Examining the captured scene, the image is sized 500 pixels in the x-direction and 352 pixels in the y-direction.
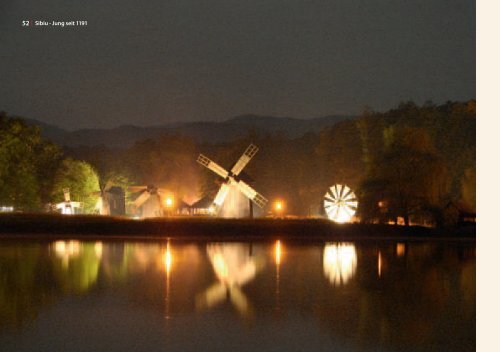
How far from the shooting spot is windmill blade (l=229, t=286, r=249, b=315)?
17.5 metres

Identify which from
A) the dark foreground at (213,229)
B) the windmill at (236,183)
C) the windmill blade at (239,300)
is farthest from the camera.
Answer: the windmill at (236,183)

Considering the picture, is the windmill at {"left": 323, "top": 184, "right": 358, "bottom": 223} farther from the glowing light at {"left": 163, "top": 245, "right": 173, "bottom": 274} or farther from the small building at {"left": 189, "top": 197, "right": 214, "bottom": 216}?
the glowing light at {"left": 163, "top": 245, "right": 173, "bottom": 274}

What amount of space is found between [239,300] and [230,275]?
5468 mm

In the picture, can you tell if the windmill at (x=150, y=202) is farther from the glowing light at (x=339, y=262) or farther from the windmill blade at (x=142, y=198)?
the glowing light at (x=339, y=262)

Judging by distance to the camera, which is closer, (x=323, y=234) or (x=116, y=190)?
(x=323, y=234)

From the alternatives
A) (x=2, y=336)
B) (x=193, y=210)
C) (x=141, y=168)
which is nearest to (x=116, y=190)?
(x=193, y=210)

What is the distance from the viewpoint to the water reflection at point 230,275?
731 inches

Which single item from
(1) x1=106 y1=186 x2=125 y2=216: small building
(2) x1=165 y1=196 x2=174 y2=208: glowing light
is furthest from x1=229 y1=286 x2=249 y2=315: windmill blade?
(1) x1=106 y1=186 x2=125 y2=216: small building

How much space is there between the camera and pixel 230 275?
24.4 m

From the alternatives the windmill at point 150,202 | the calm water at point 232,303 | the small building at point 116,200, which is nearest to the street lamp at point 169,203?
the windmill at point 150,202

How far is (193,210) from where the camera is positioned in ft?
248

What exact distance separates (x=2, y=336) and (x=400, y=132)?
43433 millimetres

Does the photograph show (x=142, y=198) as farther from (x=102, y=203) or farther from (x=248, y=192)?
(x=248, y=192)
